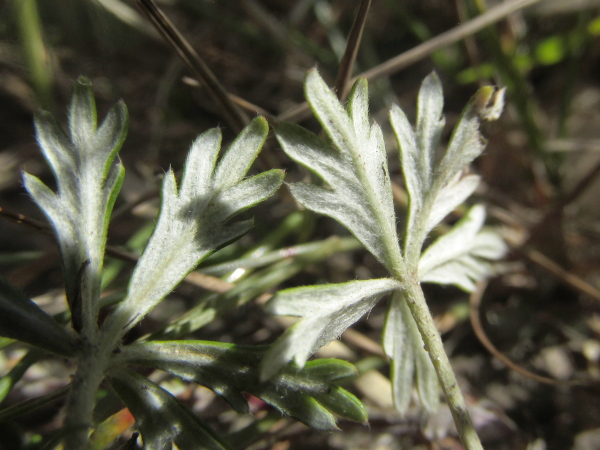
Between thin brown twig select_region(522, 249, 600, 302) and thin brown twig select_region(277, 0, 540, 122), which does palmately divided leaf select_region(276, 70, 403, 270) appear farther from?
thin brown twig select_region(522, 249, 600, 302)

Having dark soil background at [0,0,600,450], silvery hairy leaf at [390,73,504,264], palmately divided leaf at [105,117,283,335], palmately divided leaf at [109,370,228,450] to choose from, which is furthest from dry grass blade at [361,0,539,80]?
palmately divided leaf at [109,370,228,450]

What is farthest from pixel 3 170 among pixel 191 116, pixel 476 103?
pixel 476 103

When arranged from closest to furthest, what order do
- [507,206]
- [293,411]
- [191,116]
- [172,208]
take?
[293,411]
[172,208]
[507,206]
[191,116]

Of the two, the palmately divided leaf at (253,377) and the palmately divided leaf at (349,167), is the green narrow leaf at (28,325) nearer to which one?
the palmately divided leaf at (253,377)

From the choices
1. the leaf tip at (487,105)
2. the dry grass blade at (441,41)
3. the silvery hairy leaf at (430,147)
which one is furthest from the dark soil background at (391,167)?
the leaf tip at (487,105)

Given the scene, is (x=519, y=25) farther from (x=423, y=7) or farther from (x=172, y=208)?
(x=172, y=208)
